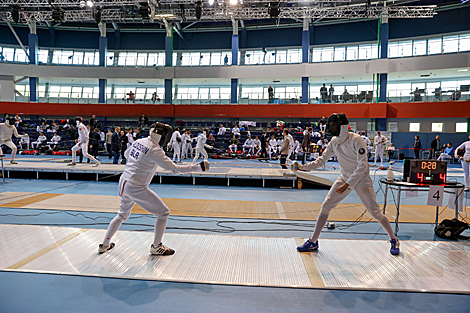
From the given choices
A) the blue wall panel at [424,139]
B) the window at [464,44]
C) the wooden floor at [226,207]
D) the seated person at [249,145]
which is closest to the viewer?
the wooden floor at [226,207]

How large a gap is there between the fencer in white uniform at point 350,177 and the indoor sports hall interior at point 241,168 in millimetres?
18

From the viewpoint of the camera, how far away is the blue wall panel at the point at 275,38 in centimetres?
2391

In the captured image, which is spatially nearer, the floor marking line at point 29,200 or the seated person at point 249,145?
the floor marking line at point 29,200

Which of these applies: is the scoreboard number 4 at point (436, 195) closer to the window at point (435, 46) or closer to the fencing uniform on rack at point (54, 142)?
the fencing uniform on rack at point (54, 142)

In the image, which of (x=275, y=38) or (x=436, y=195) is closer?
(x=436, y=195)

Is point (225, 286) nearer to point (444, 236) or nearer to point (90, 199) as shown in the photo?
point (444, 236)

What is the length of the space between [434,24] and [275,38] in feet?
36.4

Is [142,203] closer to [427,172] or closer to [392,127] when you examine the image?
[427,172]

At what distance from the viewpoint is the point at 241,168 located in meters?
11.1

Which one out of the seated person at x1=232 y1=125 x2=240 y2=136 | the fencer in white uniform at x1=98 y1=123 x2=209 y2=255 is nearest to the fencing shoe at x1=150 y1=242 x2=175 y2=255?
the fencer in white uniform at x1=98 y1=123 x2=209 y2=255

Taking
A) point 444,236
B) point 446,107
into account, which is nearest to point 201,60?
point 446,107

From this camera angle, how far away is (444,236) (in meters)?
4.45

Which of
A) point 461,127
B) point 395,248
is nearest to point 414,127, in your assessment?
point 461,127

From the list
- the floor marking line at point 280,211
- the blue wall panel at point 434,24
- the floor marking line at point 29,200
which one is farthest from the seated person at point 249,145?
the blue wall panel at point 434,24
